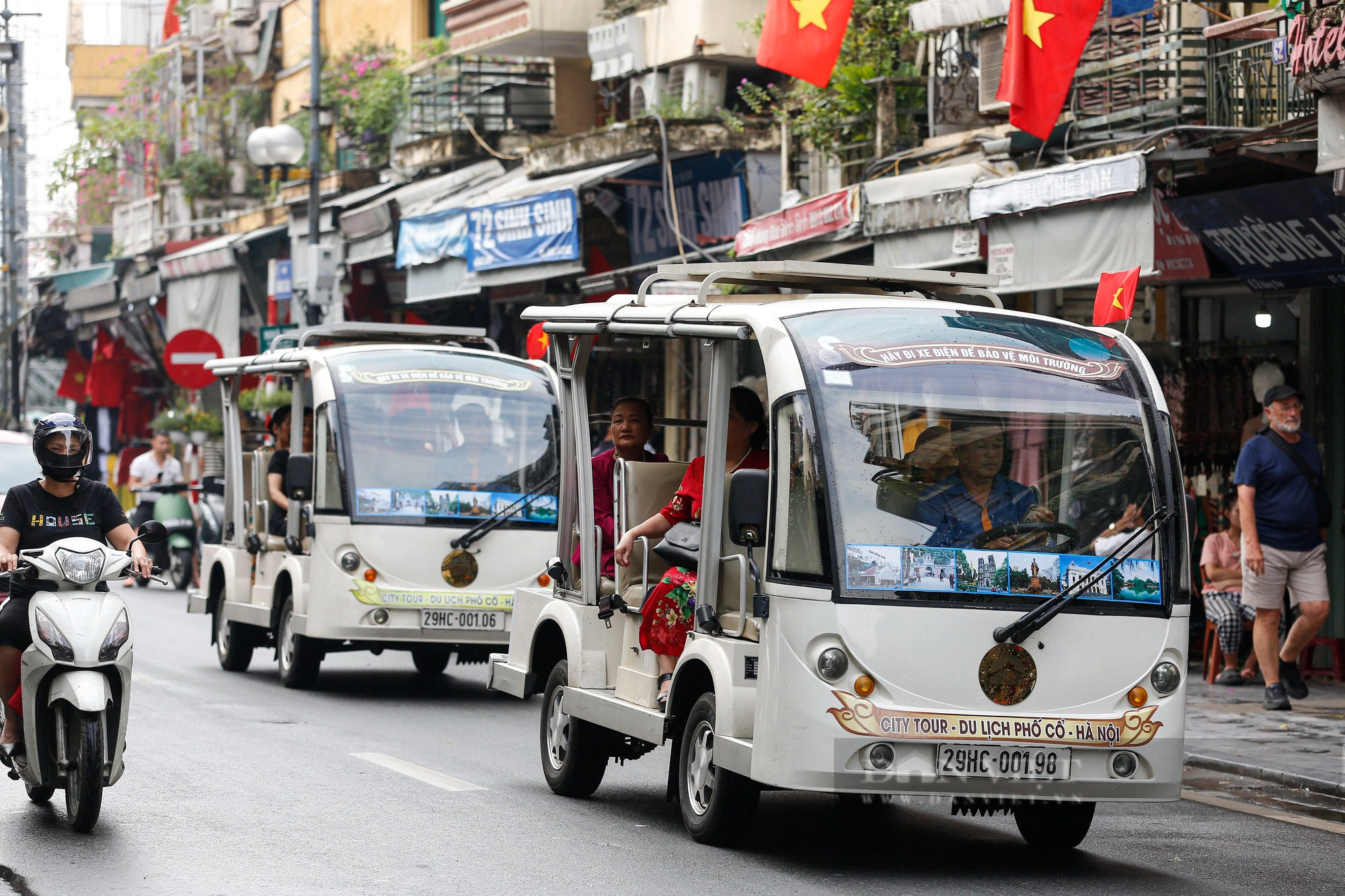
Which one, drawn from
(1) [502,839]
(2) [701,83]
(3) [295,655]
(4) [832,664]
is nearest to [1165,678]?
(4) [832,664]

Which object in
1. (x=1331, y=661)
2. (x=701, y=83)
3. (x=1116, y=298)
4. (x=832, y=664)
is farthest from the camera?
(x=701, y=83)

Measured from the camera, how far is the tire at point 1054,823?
7711mm

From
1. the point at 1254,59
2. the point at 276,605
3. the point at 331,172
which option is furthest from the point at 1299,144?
the point at 331,172

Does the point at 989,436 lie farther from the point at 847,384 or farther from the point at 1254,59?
the point at 1254,59

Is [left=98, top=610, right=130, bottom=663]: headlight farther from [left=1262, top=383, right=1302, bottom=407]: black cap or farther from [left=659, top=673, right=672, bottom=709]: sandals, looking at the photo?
[left=1262, top=383, right=1302, bottom=407]: black cap

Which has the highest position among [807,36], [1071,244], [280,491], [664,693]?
[807,36]

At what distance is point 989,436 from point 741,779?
1577 millimetres

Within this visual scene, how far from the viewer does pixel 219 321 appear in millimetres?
32594

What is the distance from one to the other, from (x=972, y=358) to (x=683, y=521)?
1.62 meters

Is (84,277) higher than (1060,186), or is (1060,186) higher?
(84,277)

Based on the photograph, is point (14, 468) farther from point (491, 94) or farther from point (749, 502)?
point (491, 94)

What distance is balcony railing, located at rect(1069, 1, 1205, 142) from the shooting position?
45.6ft

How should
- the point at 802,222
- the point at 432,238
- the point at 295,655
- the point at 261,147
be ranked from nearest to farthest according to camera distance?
the point at 295,655
the point at 802,222
the point at 432,238
the point at 261,147

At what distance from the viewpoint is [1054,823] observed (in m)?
7.89
